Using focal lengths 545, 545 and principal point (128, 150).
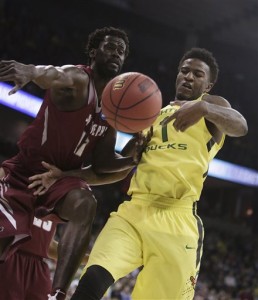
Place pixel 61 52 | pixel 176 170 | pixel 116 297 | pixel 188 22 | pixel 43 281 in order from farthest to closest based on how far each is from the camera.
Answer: pixel 188 22 < pixel 61 52 < pixel 116 297 < pixel 43 281 < pixel 176 170

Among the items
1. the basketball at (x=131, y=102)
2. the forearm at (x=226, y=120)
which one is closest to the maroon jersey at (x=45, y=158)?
the basketball at (x=131, y=102)

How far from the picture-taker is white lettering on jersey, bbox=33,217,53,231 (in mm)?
3701

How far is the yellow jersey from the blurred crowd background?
32.6ft

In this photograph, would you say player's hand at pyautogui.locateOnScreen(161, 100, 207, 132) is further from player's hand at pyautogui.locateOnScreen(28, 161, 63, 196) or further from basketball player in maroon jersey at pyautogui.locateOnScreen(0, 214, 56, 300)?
basketball player in maroon jersey at pyautogui.locateOnScreen(0, 214, 56, 300)

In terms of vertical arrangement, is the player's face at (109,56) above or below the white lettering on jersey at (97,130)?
above

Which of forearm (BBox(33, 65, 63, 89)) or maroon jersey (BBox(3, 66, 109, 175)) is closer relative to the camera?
forearm (BBox(33, 65, 63, 89))

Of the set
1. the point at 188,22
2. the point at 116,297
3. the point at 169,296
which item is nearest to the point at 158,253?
the point at 169,296

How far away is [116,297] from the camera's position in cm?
962

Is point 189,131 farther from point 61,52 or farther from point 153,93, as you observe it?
point 61,52

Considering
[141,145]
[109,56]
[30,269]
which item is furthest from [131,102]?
[30,269]

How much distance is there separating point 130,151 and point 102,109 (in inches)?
26.3

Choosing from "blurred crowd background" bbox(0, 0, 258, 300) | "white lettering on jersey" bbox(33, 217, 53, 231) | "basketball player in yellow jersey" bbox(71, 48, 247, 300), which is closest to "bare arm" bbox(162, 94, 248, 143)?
"basketball player in yellow jersey" bbox(71, 48, 247, 300)

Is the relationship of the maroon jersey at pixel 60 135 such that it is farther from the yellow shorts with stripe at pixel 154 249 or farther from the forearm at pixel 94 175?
the yellow shorts with stripe at pixel 154 249

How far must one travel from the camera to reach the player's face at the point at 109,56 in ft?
11.6
